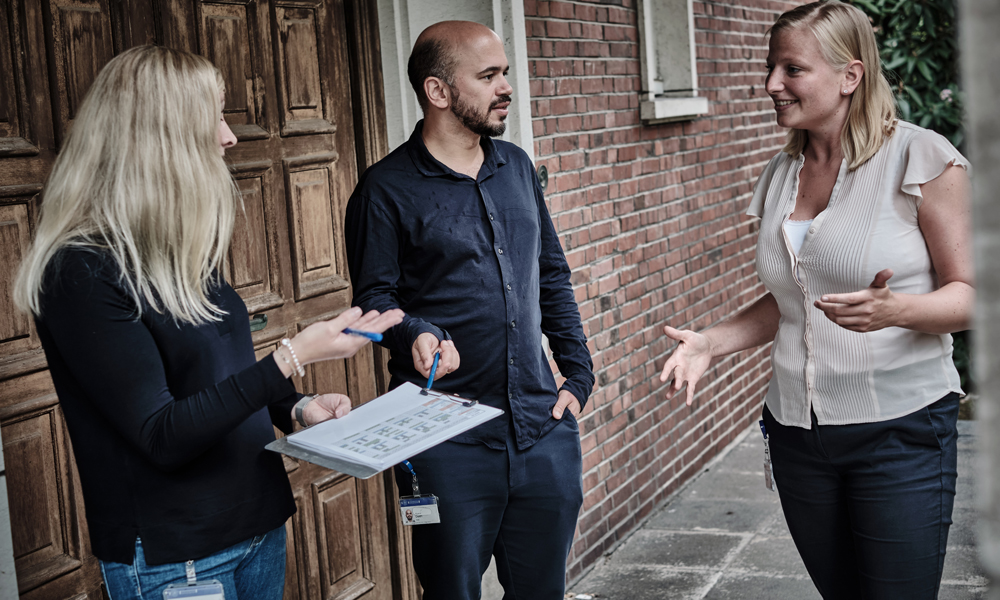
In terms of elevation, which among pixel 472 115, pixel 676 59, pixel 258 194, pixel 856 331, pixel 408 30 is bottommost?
pixel 856 331

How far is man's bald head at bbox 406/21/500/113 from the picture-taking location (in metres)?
2.67

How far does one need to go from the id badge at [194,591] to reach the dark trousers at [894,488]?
1.48 meters

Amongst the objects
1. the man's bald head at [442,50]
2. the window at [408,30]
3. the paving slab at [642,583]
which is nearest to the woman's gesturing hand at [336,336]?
the man's bald head at [442,50]

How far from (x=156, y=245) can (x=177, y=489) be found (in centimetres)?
46

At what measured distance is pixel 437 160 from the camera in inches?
104

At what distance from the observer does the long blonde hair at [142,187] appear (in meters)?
1.68

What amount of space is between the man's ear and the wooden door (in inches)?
26.1

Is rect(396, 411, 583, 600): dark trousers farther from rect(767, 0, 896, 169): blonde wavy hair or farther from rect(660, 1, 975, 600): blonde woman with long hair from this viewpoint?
rect(767, 0, 896, 169): blonde wavy hair

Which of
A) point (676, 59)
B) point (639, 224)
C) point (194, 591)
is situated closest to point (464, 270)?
point (194, 591)

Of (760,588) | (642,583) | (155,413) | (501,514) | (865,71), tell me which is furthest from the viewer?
(642,583)

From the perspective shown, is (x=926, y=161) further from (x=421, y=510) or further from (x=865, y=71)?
(x=421, y=510)

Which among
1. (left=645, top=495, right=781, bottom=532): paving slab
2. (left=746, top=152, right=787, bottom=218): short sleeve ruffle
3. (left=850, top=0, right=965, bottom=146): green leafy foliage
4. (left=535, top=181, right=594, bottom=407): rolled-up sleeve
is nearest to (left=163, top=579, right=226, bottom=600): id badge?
(left=535, top=181, right=594, bottom=407): rolled-up sleeve

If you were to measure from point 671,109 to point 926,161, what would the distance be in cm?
287

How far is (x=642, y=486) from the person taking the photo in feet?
16.1
